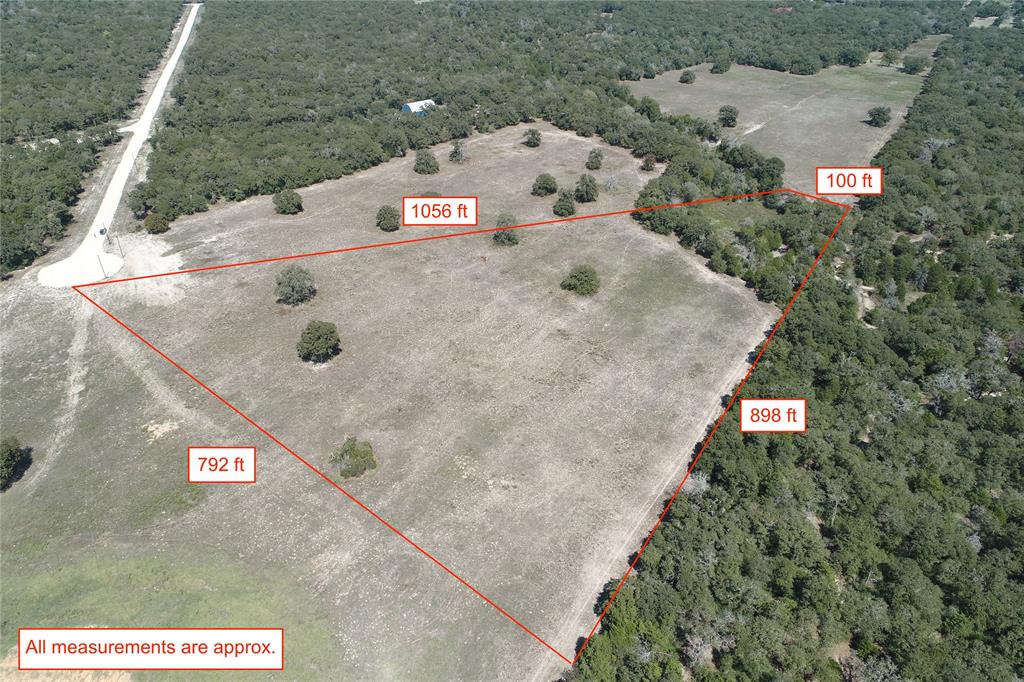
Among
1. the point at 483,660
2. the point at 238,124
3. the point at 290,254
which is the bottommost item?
the point at 483,660

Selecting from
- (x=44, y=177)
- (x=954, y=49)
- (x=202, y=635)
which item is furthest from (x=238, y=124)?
(x=954, y=49)

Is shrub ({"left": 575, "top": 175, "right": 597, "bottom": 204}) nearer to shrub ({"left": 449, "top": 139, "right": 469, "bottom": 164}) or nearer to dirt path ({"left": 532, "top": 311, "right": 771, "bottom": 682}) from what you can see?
shrub ({"left": 449, "top": 139, "right": 469, "bottom": 164})

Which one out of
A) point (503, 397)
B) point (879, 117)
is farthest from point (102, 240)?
point (879, 117)

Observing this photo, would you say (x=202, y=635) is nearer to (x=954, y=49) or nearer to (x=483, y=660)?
(x=483, y=660)

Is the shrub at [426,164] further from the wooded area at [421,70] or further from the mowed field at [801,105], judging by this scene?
the mowed field at [801,105]

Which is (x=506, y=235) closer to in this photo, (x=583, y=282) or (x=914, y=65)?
(x=583, y=282)
